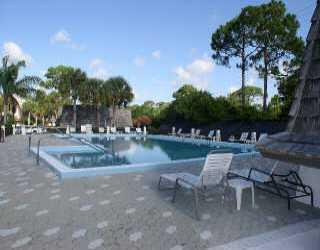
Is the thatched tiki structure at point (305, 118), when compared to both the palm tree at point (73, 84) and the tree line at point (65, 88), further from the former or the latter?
the palm tree at point (73, 84)

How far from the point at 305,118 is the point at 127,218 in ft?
9.50

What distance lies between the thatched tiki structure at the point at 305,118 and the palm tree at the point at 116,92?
102 ft

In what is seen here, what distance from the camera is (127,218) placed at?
171 inches

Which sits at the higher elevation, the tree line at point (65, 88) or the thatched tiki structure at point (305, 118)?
the tree line at point (65, 88)

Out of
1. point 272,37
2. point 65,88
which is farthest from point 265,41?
point 65,88

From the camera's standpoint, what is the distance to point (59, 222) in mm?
4121

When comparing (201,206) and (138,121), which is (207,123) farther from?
(201,206)

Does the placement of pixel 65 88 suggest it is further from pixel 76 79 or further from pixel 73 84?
pixel 76 79

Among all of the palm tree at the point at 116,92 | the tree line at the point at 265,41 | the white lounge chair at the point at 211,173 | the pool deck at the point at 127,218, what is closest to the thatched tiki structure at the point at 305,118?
the pool deck at the point at 127,218

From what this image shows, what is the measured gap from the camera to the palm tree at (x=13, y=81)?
21500mm

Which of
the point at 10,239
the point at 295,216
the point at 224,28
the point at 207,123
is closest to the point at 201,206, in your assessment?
the point at 295,216

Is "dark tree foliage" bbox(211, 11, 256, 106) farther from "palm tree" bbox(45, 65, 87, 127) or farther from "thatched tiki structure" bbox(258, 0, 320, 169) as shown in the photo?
"thatched tiki structure" bbox(258, 0, 320, 169)

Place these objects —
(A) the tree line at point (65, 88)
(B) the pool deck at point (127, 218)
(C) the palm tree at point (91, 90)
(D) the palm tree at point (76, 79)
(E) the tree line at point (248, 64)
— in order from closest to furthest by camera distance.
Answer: (B) the pool deck at point (127, 218) → (A) the tree line at point (65, 88) → (E) the tree line at point (248, 64) → (C) the palm tree at point (91, 90) → (D) the palm tree at point (76, 79)

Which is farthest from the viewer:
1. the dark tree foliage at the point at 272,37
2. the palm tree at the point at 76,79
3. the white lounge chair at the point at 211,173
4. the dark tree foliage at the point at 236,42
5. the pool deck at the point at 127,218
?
the palm tree at the point at 76,79
